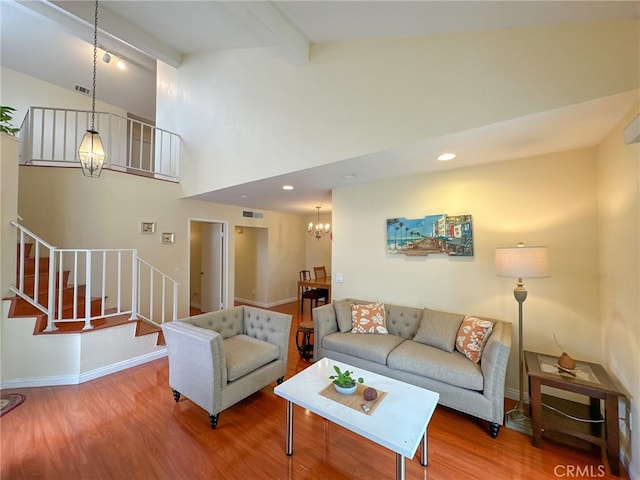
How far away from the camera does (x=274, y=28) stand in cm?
226

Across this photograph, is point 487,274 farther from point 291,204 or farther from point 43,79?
point 43,79

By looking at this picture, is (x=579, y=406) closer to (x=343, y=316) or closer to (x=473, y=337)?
(x=473, y=337)

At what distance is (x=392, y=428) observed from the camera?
58.9 inches

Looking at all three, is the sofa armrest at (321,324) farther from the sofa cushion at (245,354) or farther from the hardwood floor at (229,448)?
the hardwood floor at (229,448)

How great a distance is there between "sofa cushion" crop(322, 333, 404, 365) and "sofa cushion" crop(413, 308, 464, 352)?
29cm

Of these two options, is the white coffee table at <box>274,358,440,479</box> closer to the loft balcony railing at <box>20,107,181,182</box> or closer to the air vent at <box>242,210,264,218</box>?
the loft balcony railing at <box>20,107,181,182</box>

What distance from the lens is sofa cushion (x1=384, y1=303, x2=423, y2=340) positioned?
3082 millimetres

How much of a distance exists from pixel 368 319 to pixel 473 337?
3.72 feet

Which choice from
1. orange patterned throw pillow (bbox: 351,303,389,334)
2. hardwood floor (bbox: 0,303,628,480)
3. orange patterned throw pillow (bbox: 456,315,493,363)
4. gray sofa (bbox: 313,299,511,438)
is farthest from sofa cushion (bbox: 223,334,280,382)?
orange patterned throw pillow (bbox: 456,315,493,363)

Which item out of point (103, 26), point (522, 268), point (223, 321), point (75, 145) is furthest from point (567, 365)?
point (75, 145)

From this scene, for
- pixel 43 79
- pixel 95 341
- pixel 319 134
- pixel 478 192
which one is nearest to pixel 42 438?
pixel 95 341

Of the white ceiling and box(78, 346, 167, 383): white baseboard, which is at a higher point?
the white ceiling

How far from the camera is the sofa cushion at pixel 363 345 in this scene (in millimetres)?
2693

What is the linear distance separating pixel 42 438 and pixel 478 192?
4602 mm
